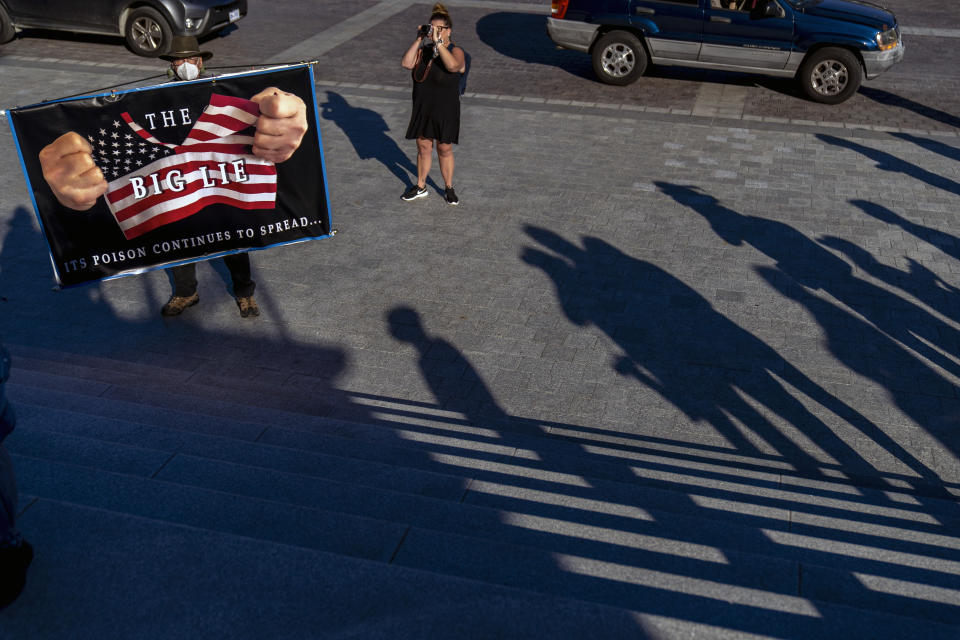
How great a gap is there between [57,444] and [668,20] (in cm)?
1100

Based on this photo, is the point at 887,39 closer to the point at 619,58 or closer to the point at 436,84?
the point at 619,58

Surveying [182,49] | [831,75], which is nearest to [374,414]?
[182,49]

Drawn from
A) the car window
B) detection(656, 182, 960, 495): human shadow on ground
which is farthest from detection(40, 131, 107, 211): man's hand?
the car window

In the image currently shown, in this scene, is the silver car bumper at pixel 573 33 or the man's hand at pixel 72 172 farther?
the silver car bumper at pixel 573 33

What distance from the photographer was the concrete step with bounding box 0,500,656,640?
2.74 metres

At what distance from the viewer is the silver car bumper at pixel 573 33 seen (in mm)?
13023

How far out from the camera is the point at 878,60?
471 inches

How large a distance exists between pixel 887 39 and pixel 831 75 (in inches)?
34.9

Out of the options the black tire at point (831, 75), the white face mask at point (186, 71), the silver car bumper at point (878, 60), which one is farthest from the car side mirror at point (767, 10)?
the white face mask at point (186, 71)

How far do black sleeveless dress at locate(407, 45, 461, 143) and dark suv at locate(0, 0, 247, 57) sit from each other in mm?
7507

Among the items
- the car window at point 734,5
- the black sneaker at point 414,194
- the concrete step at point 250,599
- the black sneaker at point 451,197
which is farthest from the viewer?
the car window at point 734,5

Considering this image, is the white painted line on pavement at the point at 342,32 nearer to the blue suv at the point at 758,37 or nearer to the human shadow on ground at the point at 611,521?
the blue suv at the point at 758,37

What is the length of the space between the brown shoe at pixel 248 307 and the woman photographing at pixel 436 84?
2662 millimetres

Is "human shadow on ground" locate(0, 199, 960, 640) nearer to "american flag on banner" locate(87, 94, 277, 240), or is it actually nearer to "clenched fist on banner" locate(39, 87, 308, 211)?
"american flag on banner" locate(87, 94, 277, 240)
